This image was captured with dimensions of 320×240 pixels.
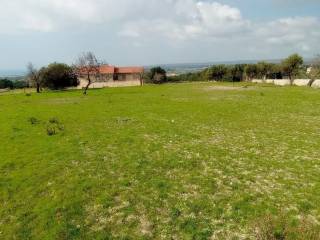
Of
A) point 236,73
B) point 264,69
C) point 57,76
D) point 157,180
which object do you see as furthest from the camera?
point 236,73

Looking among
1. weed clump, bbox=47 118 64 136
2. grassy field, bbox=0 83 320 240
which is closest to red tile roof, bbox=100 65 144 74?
weed clump, bbox=47 118 64 136

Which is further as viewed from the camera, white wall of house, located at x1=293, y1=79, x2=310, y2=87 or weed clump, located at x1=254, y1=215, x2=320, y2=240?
white wall of house, located at x1=293, y1=79, x2=310, y2=87

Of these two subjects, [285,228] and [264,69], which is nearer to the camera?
[285,228]

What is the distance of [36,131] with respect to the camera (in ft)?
93.4

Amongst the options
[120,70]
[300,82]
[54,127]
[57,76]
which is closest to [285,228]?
[54,127]

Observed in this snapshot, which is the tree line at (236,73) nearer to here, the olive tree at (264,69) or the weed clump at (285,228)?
the olive tree at (264,69)

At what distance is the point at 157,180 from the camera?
15484 mm

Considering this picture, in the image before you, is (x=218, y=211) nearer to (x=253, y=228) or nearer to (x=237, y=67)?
(x=253, y=228)

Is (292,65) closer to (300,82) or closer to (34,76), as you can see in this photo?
(300,82)

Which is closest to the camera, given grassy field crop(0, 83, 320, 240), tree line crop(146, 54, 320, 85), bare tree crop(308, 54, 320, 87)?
Result: grassy field crop(0, 83, 320, 240)

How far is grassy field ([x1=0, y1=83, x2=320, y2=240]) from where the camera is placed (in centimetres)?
1146

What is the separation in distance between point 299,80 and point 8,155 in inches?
3748

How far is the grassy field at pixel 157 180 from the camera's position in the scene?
1146 centimetres

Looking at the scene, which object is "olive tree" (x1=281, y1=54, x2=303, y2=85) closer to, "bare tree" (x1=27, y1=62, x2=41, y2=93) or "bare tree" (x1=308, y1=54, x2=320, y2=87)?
"bare tree" (x1=308, y1=54, x2=320, y2=87)
